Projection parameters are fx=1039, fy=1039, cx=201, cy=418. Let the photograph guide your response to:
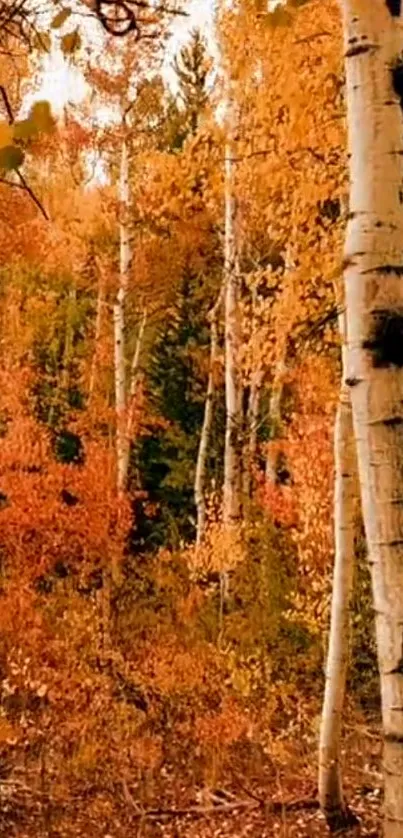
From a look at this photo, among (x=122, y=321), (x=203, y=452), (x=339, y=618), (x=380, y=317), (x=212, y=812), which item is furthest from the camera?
(x=203, y=452)

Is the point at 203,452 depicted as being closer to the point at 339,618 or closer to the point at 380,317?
the point at 339,618

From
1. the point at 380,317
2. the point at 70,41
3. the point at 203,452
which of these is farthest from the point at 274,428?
the point at 70,41

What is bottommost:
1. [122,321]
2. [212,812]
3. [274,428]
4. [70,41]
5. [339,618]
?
[212,812]

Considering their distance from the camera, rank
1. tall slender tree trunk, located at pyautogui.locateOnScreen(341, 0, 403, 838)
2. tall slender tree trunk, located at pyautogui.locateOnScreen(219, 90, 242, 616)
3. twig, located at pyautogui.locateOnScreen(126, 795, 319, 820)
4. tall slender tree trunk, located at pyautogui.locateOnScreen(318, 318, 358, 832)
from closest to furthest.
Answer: tall slender tree trunk, located at pyautogui.locateOnScreen(341, 0, 403, 838), tall slender tree trunk, located at pyautogui.locateOnScreen(318, 318, 358, 832), twig, located at pyautogui.locateOnScreen(126, 795, 319, 820), tall slender tree trunk, located at pyautogui.locateOnScreen(219, 90, 242, 616)

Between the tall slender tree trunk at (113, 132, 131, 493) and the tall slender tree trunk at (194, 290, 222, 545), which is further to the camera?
the tall slender tree trunk at (113, 132, 131, 493)

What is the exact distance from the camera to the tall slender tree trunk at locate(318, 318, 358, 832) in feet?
19.9

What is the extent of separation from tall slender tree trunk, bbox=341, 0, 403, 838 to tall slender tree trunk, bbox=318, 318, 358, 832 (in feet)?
13.1

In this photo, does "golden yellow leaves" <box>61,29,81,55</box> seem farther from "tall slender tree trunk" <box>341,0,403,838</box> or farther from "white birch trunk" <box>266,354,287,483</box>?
"white birch trunk" <box>266,354,287,483</box>

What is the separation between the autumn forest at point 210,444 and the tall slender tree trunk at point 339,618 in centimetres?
2

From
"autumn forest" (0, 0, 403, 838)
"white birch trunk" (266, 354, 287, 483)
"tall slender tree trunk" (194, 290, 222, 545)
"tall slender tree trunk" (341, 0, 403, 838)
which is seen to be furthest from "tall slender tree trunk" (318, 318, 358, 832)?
"white birch trunk" (266, 354, 287, 483)

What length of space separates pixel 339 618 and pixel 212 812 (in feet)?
6.11

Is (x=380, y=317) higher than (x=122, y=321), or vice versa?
(x=122, y=321)

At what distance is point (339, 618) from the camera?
6102 mm

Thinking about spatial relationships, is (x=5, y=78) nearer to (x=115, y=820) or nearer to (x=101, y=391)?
(x=101, y=391)
